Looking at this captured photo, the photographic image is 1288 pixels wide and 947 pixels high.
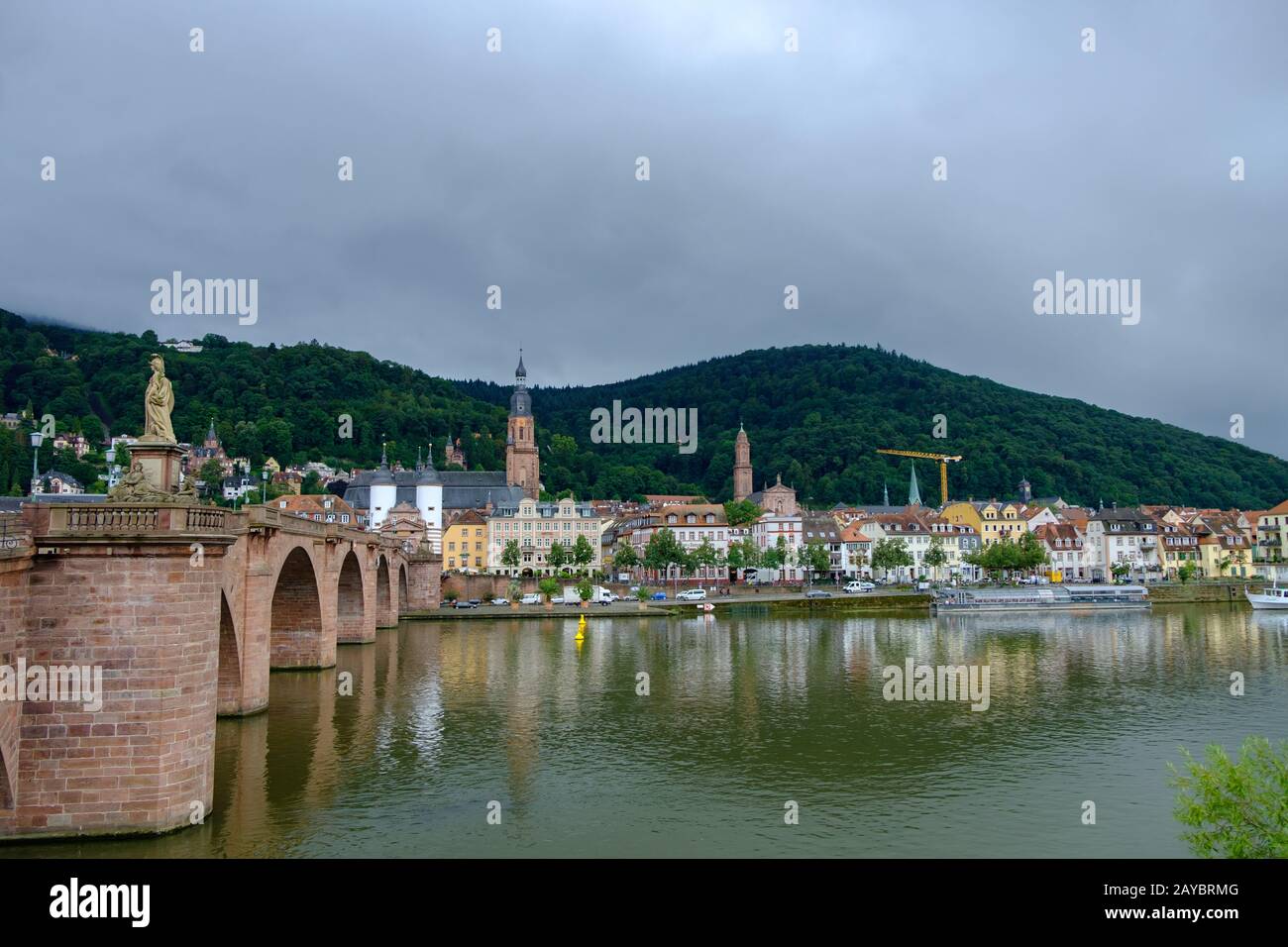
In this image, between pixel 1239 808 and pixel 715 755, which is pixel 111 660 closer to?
pixel 715 755

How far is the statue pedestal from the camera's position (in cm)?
1778

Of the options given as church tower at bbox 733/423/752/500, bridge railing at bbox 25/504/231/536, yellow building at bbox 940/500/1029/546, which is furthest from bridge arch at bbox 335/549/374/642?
church tower at bbox 733/423/752/500

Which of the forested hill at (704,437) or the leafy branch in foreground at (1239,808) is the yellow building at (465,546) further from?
the leafy branch in foreground at (1239,808)

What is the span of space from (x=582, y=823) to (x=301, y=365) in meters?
180

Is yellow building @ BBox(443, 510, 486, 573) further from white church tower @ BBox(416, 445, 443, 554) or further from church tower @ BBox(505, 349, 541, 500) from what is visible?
church tower @ BBox(505, 349, 541, 500)

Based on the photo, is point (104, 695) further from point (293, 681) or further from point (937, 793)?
point (293, 681)

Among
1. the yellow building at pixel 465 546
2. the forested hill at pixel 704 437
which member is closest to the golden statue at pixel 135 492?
the yellow building at pixel 465 546

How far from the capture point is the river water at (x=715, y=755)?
60.5ft

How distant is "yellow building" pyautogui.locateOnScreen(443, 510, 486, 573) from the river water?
197ft

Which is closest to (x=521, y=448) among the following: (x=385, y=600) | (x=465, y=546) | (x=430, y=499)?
(x=430, y=499)

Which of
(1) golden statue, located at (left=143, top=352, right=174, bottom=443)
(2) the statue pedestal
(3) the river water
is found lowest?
(3) the river water

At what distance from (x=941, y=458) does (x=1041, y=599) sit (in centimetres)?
9126

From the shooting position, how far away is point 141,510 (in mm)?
16234
